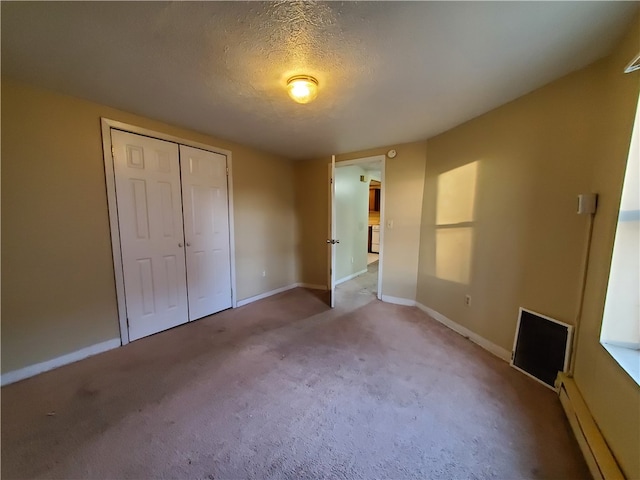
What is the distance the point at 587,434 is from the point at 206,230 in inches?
137

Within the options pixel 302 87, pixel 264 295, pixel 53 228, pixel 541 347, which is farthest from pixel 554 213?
pixel 53 228

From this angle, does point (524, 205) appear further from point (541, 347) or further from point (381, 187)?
point (381, 187)

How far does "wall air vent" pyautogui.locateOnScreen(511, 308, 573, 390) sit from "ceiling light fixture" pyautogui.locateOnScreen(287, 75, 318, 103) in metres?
2.40

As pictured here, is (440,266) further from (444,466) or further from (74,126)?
(74,126)

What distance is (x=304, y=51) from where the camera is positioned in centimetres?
147

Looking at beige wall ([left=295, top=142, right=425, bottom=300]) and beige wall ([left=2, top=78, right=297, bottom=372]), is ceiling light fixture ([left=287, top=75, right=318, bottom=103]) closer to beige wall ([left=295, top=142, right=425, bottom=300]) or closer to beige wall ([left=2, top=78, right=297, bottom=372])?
beige wall ([left=2, top=78, right=297, bottom=372])

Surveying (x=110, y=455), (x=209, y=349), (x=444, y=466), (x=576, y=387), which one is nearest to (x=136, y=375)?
(x=209, y=349)

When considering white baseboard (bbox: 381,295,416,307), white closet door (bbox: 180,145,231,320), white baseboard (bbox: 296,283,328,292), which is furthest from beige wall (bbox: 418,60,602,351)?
white closet door (bbox: 180,145,231,320)

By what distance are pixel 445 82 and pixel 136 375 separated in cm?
326

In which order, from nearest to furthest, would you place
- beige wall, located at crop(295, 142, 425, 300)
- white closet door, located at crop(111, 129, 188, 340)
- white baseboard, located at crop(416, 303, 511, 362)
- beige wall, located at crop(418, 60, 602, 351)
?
beige wall, located at crop(418, 60, 602, 351)
white baseboard, located at crop(416, 303, 511, 362)
white closet door, located at crop(111, 129, 188, 340)
beige wall, located at crop(295, 142, 425, 300)

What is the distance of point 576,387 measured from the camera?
158 cm

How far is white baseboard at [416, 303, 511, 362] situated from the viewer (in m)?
2.14

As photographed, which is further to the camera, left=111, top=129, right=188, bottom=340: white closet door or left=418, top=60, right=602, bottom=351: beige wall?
left=111, top=129, right=188, bottom=340: white closet door

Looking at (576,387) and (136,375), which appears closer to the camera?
(576,387)
